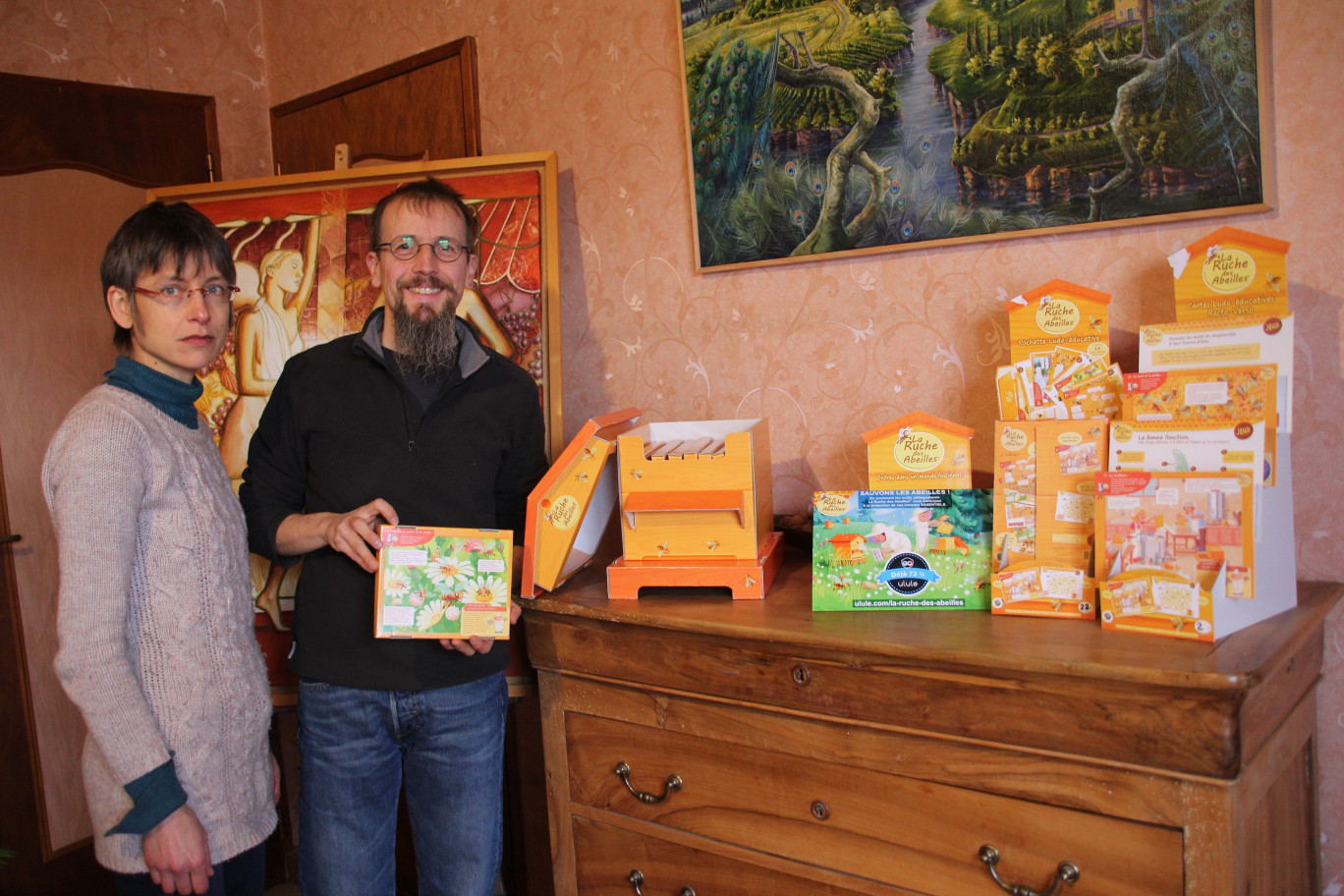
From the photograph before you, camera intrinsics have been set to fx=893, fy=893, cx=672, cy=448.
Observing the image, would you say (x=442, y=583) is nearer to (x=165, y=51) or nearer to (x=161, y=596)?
(x=161, y=596)

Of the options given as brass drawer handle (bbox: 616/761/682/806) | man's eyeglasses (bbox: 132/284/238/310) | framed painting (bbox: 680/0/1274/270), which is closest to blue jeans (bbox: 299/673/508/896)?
brass drawer handle (bbox: 616/761/682/806)

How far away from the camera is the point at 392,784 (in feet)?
5.72

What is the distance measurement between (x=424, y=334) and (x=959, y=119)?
1164mm

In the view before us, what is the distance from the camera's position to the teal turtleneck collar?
57.0 inches

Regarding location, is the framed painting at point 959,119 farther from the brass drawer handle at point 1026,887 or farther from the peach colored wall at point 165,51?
the peach colored wall at point 165,51

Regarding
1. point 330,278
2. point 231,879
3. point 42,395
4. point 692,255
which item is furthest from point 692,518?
point 42,395

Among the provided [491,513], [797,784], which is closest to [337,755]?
[491,513]

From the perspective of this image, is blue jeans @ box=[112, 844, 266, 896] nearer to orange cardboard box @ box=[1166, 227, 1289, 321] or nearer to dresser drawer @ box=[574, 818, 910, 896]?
dresser drawer @ box=[574, 818, 910, 896]

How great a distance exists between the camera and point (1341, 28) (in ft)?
5.04

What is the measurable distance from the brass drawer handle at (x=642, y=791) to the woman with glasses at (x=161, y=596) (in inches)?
25.0

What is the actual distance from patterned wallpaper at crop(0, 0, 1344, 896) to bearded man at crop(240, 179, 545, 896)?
599mm

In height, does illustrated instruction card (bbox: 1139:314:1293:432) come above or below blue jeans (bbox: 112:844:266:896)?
above

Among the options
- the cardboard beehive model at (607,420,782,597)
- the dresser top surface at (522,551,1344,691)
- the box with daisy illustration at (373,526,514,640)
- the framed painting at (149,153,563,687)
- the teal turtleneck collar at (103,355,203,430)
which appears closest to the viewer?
the dresser top surface at (522,551,1344,691)

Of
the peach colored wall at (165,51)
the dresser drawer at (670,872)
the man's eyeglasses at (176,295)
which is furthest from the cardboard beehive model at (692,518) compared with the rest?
the peach colored wall at (165,51)
